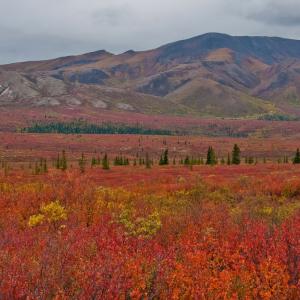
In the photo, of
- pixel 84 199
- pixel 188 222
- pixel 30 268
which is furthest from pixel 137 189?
pixel 30 268

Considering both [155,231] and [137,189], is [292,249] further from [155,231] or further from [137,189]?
[137,189]

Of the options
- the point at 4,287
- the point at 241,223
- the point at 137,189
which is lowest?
the point at 137,189

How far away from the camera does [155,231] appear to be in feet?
41.8

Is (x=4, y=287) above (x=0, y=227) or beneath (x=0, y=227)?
above

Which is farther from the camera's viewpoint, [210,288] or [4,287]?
[210,288]

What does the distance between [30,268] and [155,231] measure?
4.83 meters

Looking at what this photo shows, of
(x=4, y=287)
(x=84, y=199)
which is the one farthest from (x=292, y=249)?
(x=84, y=199)

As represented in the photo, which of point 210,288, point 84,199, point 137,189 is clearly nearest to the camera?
point 210,288

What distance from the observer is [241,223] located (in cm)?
1433

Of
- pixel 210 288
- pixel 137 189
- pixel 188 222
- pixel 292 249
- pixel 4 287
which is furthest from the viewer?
pixel 137 189

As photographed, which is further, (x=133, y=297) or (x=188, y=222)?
(x=188, y=222)

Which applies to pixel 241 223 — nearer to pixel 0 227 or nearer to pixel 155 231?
pixel 155 231

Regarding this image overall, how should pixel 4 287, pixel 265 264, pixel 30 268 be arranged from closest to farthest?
pixel 4 287 < pixel 30 268 < pixel 265 264

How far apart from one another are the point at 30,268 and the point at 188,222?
21.5ft
